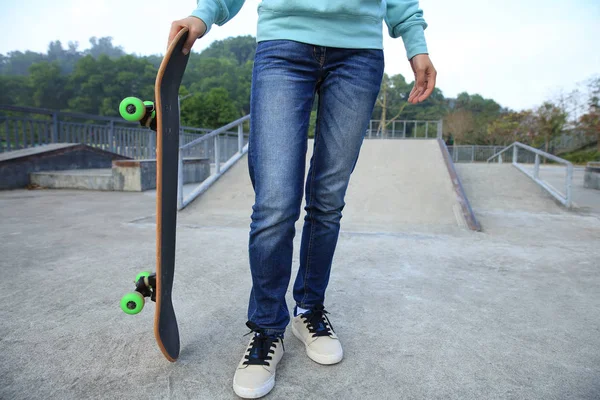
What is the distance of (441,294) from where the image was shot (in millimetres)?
2092

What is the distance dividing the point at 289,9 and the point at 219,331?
4.07ft

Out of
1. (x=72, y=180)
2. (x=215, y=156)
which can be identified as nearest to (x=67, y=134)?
(x=72, y=180)

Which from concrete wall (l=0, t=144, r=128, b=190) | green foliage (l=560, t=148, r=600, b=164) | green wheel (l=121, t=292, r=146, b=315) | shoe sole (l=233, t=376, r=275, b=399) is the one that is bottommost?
shoe sole (l=233, t=376, r=275, b=399)

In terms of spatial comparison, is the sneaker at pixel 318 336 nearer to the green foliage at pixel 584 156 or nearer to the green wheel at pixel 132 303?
the green wheel at pixel 132 303

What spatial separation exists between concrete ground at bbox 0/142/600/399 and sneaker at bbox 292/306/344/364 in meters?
0.04

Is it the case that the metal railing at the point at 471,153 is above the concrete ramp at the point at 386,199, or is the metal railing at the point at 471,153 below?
above

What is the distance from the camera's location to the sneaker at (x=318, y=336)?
138 cm

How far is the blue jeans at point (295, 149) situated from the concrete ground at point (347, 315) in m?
0.32

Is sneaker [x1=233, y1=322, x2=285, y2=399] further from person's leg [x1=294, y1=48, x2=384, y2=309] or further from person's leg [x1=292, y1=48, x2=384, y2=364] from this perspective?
person's leg [x1=294, y1=48, x2=384, y2=309]

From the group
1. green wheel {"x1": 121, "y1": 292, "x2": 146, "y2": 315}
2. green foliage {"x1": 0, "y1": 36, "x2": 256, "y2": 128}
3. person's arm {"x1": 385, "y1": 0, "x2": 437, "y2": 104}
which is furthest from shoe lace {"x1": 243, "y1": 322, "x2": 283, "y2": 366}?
green foliage {"x1": 0, "y1": 36, "x2": 256, "y2": 128}

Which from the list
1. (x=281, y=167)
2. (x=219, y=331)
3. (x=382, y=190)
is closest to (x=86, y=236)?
(x=219, y=331)

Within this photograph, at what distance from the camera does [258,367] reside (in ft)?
4.08

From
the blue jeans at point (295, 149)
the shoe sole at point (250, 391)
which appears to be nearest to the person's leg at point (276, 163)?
the blue jeans at point (295, 149)

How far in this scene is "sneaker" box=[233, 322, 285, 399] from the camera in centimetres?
117
